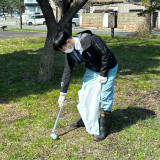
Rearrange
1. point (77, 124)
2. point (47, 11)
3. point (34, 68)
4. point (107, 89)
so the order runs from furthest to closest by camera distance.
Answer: point (34, 68) → point (47, 11) → point (77, 124) → point (107, 89)

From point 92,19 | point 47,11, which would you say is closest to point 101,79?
point 47,11

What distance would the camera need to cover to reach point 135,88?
5938 mm

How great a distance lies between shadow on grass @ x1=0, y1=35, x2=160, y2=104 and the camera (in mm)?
5730

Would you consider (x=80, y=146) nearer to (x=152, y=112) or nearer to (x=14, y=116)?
(x=14, y=116)

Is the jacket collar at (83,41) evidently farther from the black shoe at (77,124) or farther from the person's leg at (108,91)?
the black shoe at (77,124)

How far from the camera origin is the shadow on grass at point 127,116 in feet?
13.1

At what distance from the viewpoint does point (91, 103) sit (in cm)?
348

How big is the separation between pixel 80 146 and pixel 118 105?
1.72 meters

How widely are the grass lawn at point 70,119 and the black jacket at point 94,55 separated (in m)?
0.87

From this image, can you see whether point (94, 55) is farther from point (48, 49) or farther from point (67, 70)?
point (48, 49)

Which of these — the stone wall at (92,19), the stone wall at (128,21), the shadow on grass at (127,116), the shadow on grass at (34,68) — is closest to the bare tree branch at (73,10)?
the shadow on grass at (34,68)

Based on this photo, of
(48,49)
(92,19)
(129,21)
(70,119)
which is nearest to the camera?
(70,119)

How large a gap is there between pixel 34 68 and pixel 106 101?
4.59 m

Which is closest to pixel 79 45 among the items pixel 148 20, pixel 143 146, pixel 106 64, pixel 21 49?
pixel 106 64
